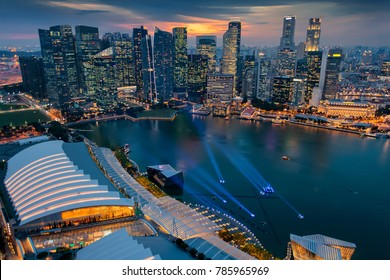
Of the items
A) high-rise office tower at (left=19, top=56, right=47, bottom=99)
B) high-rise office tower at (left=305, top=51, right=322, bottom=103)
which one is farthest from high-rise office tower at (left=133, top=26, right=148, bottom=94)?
high-rise office tower at (left=305, top=51, right=322, bottom=103)

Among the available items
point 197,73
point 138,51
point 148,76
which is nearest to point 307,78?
A: point 197,73

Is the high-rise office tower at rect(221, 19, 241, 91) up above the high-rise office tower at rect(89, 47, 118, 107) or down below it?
above

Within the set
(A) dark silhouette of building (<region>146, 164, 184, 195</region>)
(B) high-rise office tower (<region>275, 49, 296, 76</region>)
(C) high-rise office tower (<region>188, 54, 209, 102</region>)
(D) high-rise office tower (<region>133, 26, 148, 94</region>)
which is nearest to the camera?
(A) dark silhouette of building (<region>146, 164, 184, 195</region>)

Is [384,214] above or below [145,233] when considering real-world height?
below

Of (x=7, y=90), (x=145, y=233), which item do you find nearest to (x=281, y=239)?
(x=145, y=233)

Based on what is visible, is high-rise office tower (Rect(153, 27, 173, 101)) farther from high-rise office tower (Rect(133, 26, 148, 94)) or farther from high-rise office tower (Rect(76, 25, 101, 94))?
high-rise office tower (Rect(76, 25, 101, 94))

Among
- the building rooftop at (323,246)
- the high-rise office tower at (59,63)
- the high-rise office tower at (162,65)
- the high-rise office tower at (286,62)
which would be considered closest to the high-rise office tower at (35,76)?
the high-rise office tower at (59,63)
